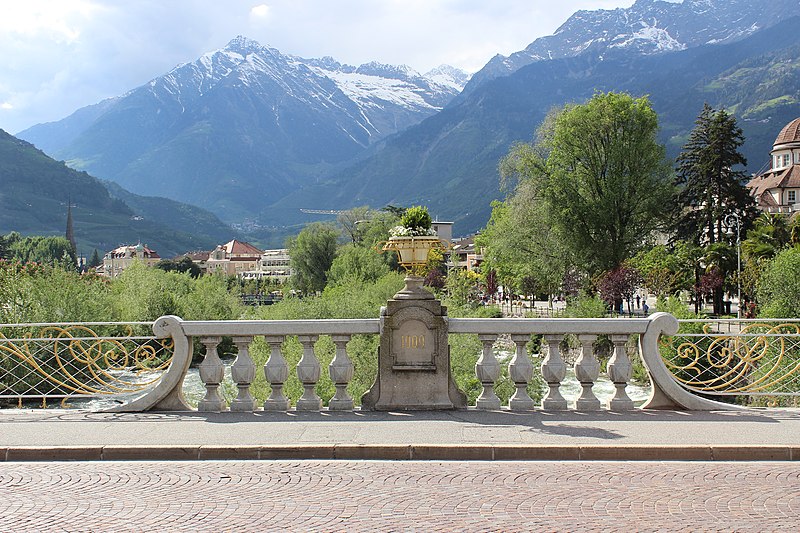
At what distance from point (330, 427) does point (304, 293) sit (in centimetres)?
7977

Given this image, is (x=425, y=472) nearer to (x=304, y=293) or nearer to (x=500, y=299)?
(x=304, y=293)

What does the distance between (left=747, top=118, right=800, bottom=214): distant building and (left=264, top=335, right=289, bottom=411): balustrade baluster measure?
97.9 metres

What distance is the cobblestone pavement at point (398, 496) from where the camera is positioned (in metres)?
5.98

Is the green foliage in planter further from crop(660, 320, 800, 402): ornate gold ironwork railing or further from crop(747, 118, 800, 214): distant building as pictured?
crop(747, 118, 800, 214): distant building

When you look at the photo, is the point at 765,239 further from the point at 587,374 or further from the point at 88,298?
the point at 587,374

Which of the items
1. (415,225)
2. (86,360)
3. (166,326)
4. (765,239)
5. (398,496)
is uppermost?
(765,239)

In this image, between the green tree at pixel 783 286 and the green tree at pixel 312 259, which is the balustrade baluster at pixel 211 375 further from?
the green tree at pixel 312 259

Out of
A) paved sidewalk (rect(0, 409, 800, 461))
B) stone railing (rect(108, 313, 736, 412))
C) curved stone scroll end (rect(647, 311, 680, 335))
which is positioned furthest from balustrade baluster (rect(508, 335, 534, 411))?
curved stone scroll end (rect(647, 311, 680, 335))

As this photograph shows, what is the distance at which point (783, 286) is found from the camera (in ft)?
118

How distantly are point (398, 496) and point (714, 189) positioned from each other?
53706 mm

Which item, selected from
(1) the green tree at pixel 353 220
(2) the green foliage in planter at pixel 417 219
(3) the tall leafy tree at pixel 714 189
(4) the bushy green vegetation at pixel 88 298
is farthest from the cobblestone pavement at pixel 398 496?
(1) the green tree at pixel 353 220

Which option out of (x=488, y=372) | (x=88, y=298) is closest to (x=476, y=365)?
(x=488, y=372)

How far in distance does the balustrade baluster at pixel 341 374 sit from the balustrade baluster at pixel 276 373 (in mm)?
593

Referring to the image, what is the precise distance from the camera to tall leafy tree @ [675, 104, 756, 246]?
54.7m
